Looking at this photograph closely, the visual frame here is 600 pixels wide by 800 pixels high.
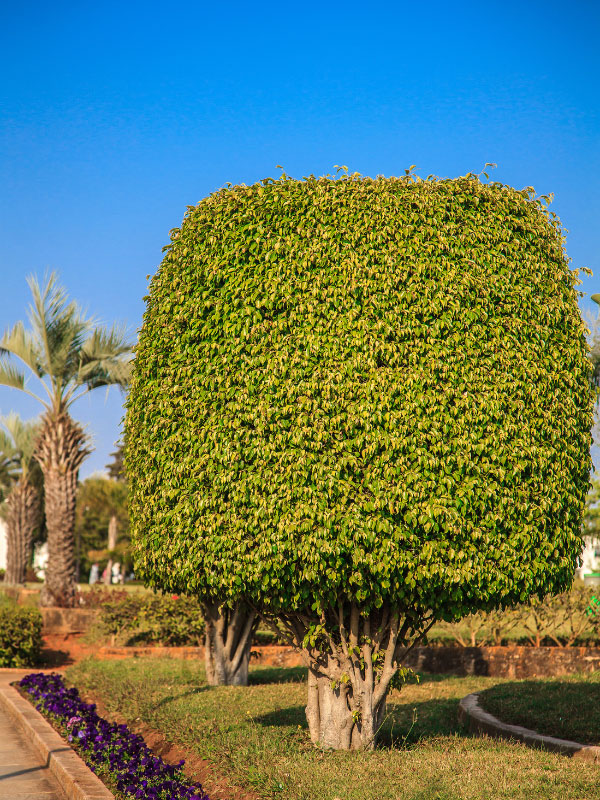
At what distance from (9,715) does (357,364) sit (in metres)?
7.19

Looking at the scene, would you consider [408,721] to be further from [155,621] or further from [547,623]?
[155,621]

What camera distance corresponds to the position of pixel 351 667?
652 cm

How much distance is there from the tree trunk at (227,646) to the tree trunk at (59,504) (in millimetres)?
7227

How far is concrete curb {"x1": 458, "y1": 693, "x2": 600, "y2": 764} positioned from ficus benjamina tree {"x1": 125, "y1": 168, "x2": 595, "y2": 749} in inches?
63.6

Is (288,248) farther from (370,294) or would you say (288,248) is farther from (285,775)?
(285,775)

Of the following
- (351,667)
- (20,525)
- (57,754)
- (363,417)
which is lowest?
(57,754)

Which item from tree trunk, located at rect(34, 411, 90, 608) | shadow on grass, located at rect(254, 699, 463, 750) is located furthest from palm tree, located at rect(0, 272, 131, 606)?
shadow on grass, located at rect(254, 699, 463, 750)

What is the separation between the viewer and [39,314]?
16.7 metres

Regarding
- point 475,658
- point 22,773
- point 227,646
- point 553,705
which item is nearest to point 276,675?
point 227,646

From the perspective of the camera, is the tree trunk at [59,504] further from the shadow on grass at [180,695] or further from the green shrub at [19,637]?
the shadow on grass at [180,695]

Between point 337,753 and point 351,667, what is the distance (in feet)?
2.28

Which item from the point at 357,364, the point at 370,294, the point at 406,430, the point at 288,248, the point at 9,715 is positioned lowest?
the point at 9,715

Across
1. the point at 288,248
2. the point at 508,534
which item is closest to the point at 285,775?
the point at 508,534

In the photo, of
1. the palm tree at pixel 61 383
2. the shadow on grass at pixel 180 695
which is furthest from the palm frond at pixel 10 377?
the shadow on grass at pixel 180 695
